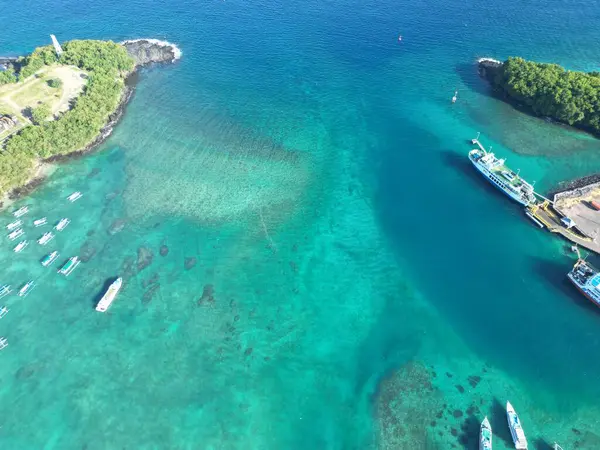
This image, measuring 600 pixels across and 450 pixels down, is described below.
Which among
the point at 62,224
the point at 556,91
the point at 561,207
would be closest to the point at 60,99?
the point at 62,224

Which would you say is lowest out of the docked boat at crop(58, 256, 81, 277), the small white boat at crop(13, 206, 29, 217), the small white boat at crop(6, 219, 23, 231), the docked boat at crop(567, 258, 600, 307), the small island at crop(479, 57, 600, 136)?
the docked boat at crop(58, 256, 81, 277)

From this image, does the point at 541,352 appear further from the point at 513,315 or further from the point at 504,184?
the point at 504,184

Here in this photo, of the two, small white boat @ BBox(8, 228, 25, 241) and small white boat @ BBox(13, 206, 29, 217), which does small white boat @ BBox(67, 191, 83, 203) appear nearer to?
small white boat @ BBox(13, 206, 29, 217)

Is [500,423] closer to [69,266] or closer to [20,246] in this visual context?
[69,266]

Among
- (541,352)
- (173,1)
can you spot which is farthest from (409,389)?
(173,1)

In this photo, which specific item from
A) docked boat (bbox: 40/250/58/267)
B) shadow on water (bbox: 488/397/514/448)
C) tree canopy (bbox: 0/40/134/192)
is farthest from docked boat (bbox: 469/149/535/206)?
tree canopy (bbox: 0/40/134/192)

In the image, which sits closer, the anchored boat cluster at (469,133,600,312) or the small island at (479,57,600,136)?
the anchored boat cluster at (469,133,600,312)

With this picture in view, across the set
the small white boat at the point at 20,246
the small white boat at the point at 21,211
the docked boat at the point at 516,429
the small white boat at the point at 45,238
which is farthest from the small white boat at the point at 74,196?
the docked boat at the point at 516,429
